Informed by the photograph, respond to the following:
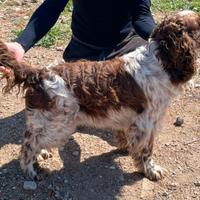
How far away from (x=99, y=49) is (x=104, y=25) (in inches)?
→ 10.6

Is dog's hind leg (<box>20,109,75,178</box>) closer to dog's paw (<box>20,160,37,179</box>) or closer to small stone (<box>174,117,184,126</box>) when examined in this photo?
dog's paw (<box>20,160,37,179</box>)

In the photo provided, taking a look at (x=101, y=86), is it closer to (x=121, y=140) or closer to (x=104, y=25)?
(x=121, y=140)

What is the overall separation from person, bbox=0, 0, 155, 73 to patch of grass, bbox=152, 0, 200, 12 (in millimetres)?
2251

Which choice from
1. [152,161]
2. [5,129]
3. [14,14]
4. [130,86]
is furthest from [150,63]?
[14,14]

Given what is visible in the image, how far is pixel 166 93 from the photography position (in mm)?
4352

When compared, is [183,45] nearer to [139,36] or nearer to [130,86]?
[130,86]

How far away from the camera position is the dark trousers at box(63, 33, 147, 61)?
5316mm

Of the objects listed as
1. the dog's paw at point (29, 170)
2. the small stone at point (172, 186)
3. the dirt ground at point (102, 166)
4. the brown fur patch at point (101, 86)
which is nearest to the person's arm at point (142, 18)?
the brown fur patch at point (101, 86)

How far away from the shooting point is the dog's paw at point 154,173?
15.2ft

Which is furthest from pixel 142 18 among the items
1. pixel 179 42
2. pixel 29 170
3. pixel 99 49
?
pixel 29 170

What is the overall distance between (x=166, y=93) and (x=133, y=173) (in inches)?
34.3

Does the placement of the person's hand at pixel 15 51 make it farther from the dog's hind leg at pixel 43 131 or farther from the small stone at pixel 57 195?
the small stone at pixel 57 195

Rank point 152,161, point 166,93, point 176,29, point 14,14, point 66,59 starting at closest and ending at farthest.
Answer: point 176,29, point 166,93, point 152,161, point 66,59, point 14,14

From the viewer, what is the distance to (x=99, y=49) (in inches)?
214
